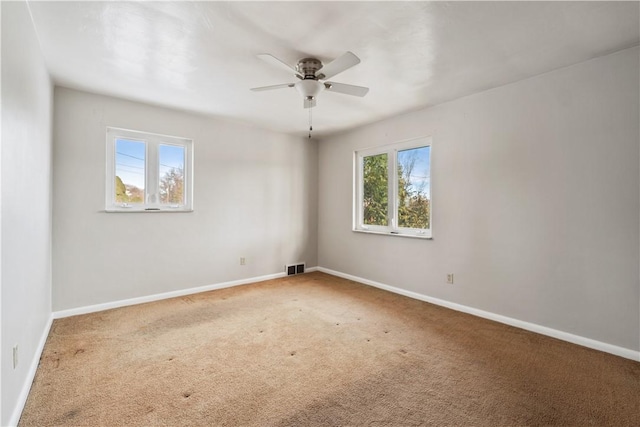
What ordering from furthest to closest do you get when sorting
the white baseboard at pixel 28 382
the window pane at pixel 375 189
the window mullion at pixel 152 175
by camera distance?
1. the window pane at pixel 375 189
2. the window mullion at pixel 152 175
3. the white baseboard at pixel 28 382

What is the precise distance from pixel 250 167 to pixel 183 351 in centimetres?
284

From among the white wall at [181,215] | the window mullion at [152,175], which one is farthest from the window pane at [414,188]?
the window mullion at [152,175]

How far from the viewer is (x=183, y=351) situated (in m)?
2.44

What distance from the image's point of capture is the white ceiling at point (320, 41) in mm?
1897

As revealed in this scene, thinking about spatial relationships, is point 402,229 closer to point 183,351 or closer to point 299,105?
point 299,105

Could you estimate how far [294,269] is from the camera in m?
5.13

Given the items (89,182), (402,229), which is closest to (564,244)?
(402,229)

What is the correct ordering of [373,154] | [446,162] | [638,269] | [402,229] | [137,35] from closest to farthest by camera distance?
[137,35]
[638,269]
[446,162]
[402,229]
[373,154]

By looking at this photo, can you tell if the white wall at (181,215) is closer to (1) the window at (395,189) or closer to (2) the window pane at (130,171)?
(2) the window pane at (130,171)

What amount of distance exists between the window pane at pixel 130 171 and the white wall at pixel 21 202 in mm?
955

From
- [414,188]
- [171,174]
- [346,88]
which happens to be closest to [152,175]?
[171,174]

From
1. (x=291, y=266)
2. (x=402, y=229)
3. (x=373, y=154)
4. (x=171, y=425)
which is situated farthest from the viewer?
(x=291, y=266)

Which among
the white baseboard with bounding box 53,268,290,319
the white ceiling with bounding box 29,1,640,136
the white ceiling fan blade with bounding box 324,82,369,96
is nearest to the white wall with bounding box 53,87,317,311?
the white baseboard with bounding box 53,268,290,319

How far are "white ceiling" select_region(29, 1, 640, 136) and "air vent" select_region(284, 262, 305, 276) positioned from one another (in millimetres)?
2848
